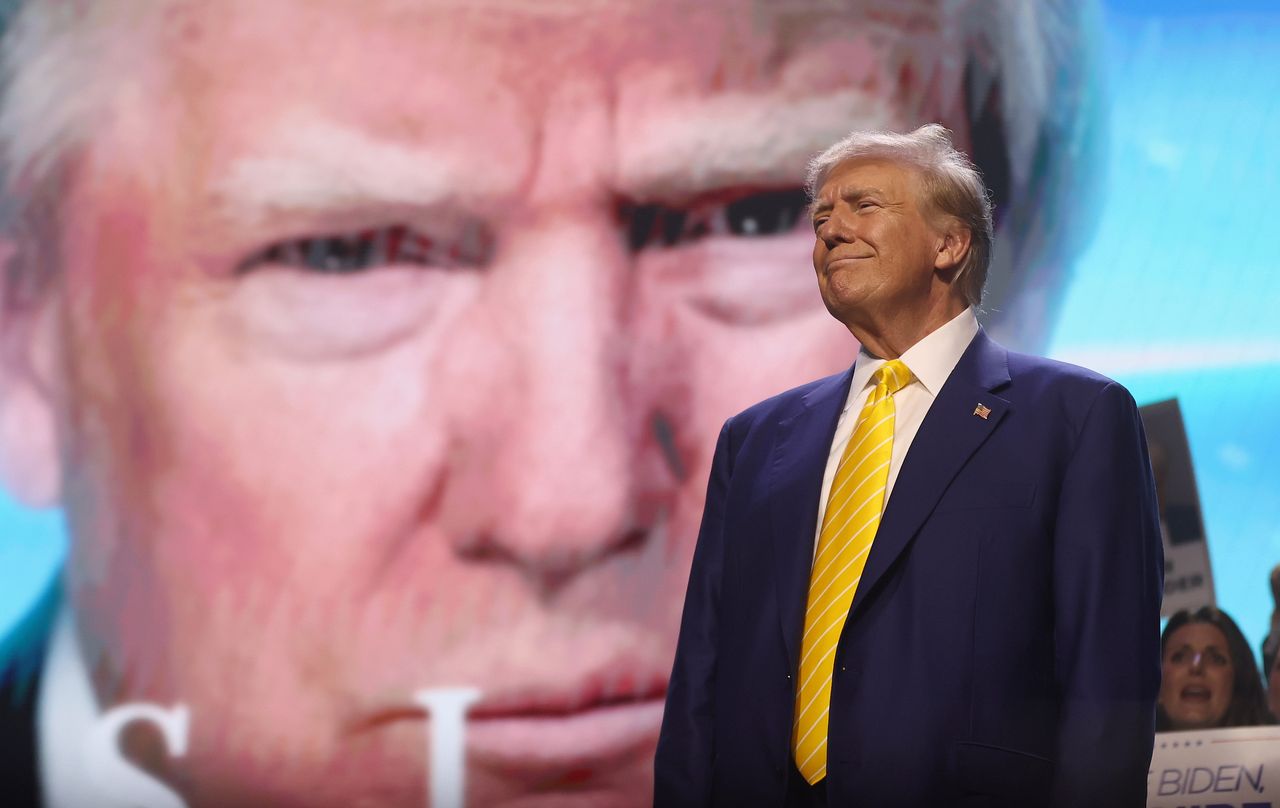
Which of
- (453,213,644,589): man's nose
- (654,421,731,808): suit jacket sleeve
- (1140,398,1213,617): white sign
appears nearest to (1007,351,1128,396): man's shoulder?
(654,421,731,808): suit jacket sleeve

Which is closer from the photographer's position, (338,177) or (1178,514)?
(338,177)

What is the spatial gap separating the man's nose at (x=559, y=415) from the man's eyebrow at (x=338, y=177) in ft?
0.49

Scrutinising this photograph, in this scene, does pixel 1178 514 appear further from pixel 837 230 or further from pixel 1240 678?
pixel 837 230

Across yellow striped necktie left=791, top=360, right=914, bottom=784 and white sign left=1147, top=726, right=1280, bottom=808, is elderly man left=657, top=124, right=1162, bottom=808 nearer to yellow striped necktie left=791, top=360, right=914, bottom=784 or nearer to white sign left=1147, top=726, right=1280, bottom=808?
yellow striped necktie left=791, top=360, right=914, bottom=784

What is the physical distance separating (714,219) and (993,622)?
1.41m

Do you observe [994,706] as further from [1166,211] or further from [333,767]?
[1166,211]

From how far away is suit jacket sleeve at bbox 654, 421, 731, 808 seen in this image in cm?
Result: 146

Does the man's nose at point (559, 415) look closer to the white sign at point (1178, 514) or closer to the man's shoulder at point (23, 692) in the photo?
the man's shoulder at point (23, 692)

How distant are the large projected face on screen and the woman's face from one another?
1030 mm

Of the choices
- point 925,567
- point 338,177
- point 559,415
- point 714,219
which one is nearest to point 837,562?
point 925,567

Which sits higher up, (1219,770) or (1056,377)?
(1056,377)

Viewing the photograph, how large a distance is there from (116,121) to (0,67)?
225mm

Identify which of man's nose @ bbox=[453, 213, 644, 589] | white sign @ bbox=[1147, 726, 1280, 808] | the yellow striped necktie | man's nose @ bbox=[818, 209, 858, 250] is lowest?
white sign @ bbox=[1147, 726, 1280, 808]

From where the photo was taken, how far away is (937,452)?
1326 mm
